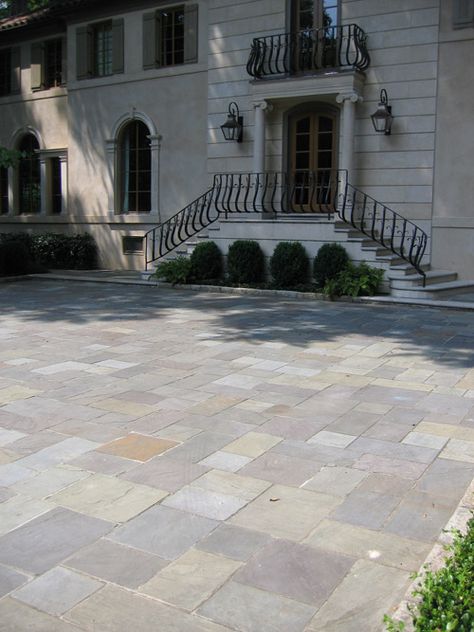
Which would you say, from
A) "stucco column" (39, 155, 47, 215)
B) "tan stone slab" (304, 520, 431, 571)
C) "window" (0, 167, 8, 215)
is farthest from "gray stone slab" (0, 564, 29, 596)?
"window" (0, 167, 8, 215)

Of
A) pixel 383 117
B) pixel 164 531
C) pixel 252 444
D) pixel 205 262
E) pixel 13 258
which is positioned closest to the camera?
pixel 164 531

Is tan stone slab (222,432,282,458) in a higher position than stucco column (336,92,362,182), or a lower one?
lower

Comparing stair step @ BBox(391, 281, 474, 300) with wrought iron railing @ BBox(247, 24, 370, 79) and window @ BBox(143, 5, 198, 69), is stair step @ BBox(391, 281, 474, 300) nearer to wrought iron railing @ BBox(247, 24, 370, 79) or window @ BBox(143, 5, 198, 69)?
wrought iron railing @ BBox(247, 24, 370, 79)

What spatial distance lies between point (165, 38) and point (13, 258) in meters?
6.66

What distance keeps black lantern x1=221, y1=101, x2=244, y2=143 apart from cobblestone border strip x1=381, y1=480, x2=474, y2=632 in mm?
12642

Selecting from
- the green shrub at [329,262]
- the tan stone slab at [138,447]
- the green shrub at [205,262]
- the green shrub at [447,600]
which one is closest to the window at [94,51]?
the green shrub at [205,262]

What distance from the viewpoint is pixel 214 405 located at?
5.38 metres

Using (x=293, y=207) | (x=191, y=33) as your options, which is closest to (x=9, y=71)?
(x=191, y=33)

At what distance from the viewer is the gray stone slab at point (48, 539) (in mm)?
2973

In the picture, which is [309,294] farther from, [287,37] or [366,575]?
[366,575]

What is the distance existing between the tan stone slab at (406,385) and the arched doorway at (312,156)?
8.76 m

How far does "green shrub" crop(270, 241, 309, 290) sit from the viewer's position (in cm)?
1259

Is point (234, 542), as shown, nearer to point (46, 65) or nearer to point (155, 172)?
point (155, 172)

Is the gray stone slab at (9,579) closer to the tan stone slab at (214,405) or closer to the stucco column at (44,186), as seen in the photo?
the tan stone slab at (214,405)
